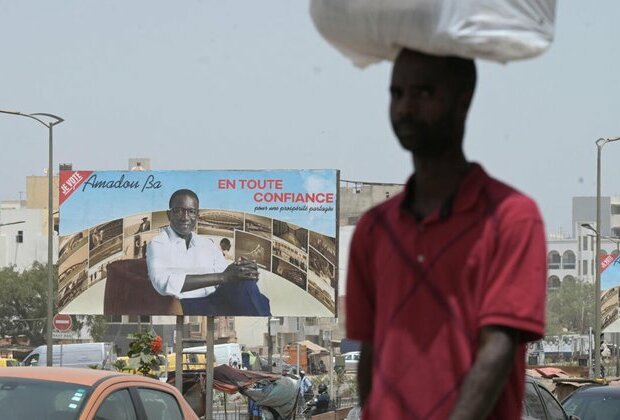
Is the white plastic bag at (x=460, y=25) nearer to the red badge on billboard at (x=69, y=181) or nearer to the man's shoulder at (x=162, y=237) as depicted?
the man's shoulder at (x=162, y=237)

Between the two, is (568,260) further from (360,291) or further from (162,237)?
(360,291)

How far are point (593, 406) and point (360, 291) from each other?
11462 mm

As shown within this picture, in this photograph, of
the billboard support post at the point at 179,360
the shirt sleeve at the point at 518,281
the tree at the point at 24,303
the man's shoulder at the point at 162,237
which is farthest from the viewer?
the tree at the point at 24,303

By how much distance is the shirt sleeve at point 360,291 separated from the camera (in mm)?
3324

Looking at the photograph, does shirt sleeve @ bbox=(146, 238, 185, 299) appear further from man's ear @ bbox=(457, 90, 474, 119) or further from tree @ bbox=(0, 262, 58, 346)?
tree @ bbox=(0, 262, 58, 346)

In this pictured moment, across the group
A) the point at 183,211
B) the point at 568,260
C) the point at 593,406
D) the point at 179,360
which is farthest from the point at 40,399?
the point at 568,260

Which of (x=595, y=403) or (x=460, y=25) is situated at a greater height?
(x=460, y=25)

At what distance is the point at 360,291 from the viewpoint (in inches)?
133

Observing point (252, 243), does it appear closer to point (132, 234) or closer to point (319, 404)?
point (132, 234)

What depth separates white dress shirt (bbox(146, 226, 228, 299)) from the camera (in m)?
41.8

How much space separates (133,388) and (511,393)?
649 cm

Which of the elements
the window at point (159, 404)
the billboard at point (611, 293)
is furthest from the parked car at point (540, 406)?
the billboard at point (611, 293)

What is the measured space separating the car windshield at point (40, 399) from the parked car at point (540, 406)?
5.84 m

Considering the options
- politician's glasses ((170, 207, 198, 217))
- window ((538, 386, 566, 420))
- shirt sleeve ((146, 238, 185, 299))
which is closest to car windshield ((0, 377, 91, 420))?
window ((538, 386, 566, 420))
